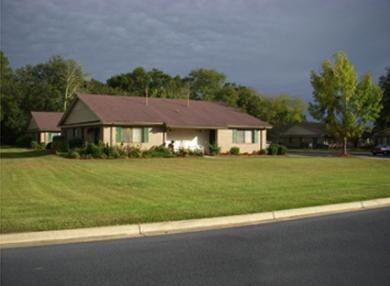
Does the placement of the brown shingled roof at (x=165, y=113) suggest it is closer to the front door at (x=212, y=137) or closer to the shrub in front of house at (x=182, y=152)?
the front door at (x=212, y=137)

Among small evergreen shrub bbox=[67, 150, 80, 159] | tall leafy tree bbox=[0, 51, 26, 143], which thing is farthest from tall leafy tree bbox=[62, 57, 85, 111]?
small evergreen shrub bbox=[67, 150, 80, 159]

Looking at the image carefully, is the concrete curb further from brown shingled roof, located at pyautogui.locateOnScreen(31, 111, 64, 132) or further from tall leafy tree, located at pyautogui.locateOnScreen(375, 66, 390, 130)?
tall leafy tree, located at pyautogui.locateOnScreen(375, 66, 390, 130)

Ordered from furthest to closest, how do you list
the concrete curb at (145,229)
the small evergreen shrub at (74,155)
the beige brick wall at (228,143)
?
the beige brick wall at (228,143) → the small evergreen shrub at (74,155) → the concrete curb at (145,229)

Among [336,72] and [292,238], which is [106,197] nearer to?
→ [292,238]

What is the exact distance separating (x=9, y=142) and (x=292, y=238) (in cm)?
6710

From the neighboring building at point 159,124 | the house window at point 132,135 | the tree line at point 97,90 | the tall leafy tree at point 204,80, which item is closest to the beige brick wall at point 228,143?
the neighboring building at point 159,124

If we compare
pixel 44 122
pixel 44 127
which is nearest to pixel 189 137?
pixel 44 127

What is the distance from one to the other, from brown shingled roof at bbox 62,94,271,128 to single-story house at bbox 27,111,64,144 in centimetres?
2026

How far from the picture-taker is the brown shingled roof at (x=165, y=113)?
116 feet

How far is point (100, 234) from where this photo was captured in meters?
8.89

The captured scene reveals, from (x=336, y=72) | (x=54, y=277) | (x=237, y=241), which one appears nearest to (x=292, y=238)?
(x=237, y=241)

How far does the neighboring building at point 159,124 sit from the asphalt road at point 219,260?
25.8 meters

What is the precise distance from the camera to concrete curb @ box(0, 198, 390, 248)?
8438 millimetres

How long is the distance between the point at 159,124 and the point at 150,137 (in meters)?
1.22
